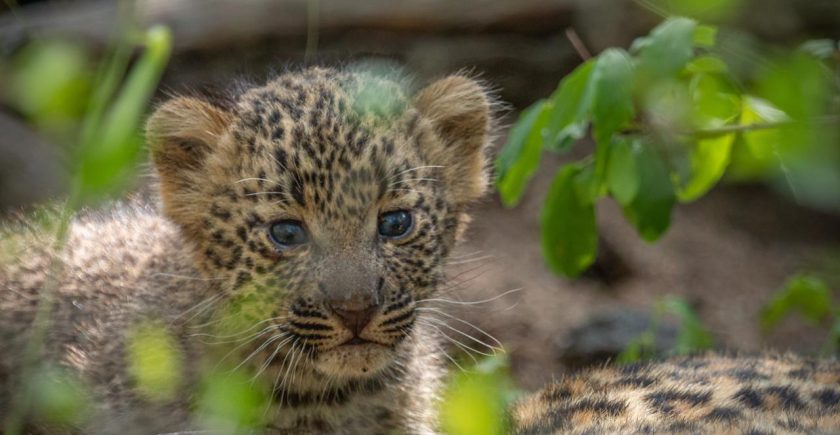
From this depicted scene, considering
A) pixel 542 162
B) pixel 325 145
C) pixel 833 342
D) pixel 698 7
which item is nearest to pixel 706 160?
pixel 698 7

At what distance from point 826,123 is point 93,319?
3211 mm

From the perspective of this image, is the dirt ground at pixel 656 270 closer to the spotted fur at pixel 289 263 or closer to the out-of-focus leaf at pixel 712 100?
the spotted fur at pixel 289 263

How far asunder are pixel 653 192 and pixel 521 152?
57cm

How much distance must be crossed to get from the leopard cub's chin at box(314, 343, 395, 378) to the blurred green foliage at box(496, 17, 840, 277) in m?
0.95

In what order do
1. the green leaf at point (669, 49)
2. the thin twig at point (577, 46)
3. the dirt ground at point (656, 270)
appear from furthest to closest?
1. the dirt ground at point (656, 270)
2. the thin twig at point (577, 46)
3. the green leaf at point (669, 49)

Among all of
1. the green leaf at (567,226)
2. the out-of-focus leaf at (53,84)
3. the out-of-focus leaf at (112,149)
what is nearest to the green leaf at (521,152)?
the green leaf at (567,226)

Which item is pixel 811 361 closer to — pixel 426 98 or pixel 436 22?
pixel 426 98

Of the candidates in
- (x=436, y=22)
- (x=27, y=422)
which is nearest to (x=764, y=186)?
(x=436, y=22)

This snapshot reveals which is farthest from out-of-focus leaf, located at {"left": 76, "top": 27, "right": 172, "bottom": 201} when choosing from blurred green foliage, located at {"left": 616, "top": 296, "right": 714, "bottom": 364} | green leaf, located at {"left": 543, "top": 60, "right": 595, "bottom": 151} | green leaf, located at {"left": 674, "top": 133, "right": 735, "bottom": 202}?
blurred green foliage, located at {"left": 616, "top": 296, "right": 714, "bottom": 364}

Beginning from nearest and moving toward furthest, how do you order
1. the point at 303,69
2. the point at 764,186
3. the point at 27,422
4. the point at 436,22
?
1. the point at 27,422
2. the point at 303,69
3. the point at 436,22
4. the point at 764,186

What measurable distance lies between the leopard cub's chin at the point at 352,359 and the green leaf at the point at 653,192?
1223 millimetres

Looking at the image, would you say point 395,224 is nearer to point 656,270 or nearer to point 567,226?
point 567,226

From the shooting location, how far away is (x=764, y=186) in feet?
30.1

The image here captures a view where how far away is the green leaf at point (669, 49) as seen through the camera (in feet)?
13.3
